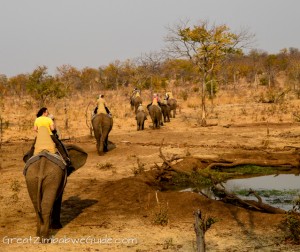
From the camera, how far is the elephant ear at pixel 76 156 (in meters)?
8.35

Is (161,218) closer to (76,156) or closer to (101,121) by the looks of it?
(76,156)

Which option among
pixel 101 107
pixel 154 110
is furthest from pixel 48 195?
pixel 154 110

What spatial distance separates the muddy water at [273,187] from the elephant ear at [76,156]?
13.9ft

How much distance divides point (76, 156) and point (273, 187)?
227 inches

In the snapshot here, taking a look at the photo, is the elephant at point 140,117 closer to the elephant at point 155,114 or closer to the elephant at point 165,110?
the elephant at point 155,114

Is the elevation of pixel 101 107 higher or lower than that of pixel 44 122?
lower

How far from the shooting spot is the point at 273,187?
38.4 ft

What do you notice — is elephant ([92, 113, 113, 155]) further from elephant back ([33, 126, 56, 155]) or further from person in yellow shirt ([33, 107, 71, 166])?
elephant back ([33, 126, 56, 155])

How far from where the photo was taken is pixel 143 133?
20.8 m

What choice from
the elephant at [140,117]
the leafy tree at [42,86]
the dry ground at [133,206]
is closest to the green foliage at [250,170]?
the dry ground at [133,206]

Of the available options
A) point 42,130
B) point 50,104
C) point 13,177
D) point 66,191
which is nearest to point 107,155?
point 13,177

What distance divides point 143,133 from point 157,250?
14.1 metres

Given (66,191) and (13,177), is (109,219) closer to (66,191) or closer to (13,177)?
(66,191)

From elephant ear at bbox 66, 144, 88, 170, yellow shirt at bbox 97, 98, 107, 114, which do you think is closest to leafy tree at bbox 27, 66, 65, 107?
yellow shirt at bbox 97, 98, 107, 114
